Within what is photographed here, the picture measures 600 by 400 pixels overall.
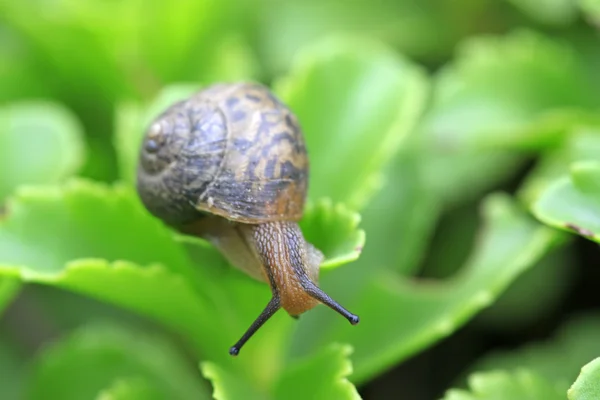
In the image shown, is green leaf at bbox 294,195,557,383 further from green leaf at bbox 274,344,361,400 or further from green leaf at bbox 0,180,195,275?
green leaf at bbox 0,180,195,275

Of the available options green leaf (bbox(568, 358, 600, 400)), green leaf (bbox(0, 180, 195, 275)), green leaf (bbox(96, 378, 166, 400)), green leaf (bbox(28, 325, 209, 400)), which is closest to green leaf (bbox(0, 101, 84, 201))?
green leaf (bbox(0, 180, 195, 275))

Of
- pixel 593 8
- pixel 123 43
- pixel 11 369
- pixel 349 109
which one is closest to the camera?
pixel 593 8

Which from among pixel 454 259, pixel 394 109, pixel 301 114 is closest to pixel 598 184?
pixel 394 109

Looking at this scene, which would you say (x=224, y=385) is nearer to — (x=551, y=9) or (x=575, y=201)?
(x=575, y=201)

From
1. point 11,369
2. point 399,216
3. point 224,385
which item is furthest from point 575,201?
point 11,369

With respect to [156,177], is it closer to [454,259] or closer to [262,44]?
[454,259]

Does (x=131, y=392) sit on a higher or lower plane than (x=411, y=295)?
lower
